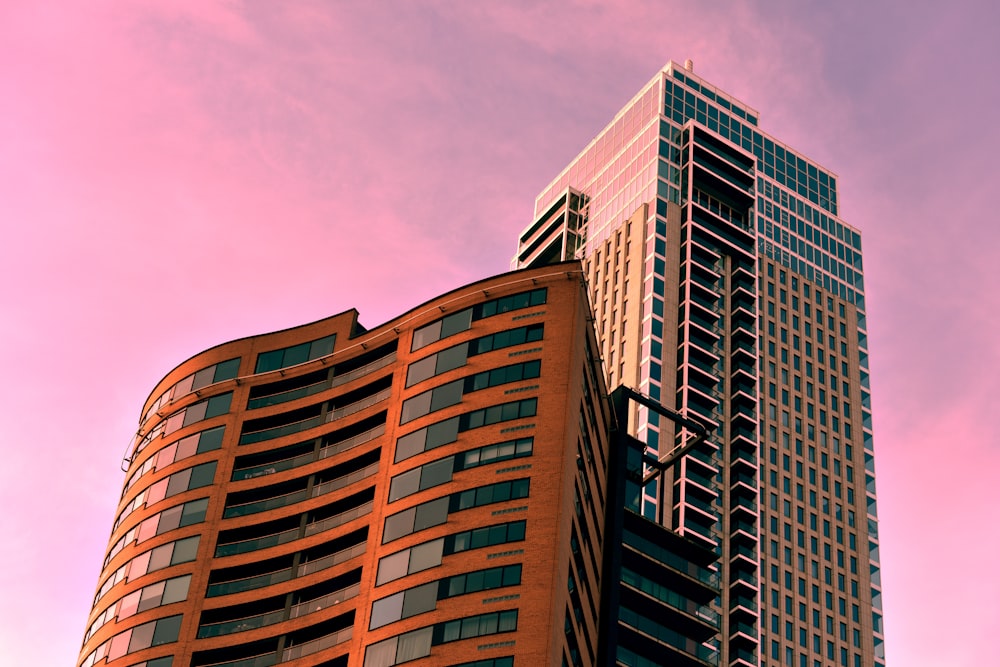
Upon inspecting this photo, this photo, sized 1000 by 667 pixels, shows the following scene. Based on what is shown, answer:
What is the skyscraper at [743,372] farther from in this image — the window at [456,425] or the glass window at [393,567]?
the glass window at [393,567]

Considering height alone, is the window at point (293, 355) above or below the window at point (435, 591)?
above

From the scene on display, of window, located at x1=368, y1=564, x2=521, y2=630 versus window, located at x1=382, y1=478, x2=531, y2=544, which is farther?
window, located at x1=382, y1=478, x2=531, y2=544

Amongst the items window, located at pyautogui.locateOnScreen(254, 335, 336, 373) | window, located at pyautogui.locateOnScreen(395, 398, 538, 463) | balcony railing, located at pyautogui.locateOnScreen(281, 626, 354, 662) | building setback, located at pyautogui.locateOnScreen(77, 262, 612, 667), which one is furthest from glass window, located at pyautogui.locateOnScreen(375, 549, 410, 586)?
window, located at pyautogui.locateOnScreen(254, 335, 336, 373)

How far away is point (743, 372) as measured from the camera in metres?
173

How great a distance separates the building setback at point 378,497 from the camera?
90.1 m

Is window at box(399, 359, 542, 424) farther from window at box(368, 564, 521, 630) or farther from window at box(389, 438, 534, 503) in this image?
window at box(368, 564, 521, 630)

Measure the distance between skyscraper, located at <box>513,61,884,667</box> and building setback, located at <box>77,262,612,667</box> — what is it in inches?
1940

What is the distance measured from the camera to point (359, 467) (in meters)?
104

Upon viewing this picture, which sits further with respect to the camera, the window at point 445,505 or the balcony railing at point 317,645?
→ the balcony railing at point 317,645

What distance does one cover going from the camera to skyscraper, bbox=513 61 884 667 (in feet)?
521

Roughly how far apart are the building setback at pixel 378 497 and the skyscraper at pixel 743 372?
4927 cm

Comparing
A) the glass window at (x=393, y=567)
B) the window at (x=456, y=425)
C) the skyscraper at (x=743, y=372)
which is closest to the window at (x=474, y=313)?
the window at (x=456, y=425)

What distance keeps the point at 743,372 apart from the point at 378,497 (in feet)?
273

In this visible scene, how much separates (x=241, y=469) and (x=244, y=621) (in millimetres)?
13531
